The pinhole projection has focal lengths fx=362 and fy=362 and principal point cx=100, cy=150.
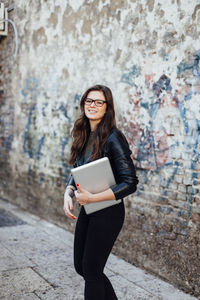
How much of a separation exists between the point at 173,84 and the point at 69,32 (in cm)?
251

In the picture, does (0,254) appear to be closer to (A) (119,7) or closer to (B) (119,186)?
(B) (119,186)

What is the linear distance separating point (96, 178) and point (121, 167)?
18cm

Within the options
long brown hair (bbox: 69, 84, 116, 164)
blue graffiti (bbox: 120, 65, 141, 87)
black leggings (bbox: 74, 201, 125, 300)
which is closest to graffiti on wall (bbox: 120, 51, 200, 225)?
blue graffiti (bbox: 120, 65, 141, 87)

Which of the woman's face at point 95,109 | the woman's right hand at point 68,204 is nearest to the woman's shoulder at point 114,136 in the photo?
the woman's face at point 95,109

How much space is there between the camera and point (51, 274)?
3.83 metres

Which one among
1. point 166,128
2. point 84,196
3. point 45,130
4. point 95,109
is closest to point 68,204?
point 84,196

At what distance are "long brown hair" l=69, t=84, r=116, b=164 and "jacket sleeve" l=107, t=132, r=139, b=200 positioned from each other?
0.07 m

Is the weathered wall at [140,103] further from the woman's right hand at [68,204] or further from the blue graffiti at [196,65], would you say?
the woman's right hand at [68,204]

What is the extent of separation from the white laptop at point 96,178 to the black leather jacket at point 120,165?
2.6 inches

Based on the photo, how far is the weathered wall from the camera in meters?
3.59

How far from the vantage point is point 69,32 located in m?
5.62

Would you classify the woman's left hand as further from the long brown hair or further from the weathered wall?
the weathered wall

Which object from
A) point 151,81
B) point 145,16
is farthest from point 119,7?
point 151,81

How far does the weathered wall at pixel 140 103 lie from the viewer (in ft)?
11.8
